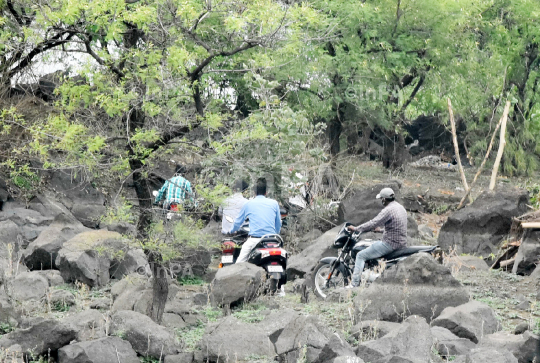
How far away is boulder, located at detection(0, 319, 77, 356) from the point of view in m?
7.95

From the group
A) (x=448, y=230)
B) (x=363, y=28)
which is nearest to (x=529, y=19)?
(x=363, y=28)

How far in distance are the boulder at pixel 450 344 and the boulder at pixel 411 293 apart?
114 cm

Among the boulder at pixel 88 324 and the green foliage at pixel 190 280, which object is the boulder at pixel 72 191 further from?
the boulder at pixel 88 324

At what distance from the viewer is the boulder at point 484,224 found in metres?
15.5

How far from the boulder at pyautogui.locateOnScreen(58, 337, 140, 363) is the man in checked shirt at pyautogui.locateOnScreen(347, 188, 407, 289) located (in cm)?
403

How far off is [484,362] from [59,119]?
17.8 feet

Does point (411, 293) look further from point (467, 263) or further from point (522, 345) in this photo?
point (467, 263)

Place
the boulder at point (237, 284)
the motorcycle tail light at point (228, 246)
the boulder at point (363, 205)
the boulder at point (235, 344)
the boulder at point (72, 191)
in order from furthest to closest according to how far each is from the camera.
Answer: the boulder at point (72, 191) → the boulder at point (363, 205) → the motorcycle tail light at point (228, 246) → the boulder at point (237, 284) → the boulder at point (235, 344)

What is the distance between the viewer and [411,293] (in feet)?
32.8

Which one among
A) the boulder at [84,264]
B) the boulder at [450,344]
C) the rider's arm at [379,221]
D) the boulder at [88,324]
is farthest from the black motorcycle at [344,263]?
the boulder at [88,324]

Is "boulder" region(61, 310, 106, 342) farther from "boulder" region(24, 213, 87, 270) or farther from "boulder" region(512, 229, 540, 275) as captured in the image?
"boulder" region(512, 229, 540, 275)

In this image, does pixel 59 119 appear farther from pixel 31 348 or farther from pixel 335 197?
pixel 335 197

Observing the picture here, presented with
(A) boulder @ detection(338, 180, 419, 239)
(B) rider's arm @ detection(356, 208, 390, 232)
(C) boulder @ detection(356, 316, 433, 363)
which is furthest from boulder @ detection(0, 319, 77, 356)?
(A) boulder @ detection(338, 180, 419, 239)

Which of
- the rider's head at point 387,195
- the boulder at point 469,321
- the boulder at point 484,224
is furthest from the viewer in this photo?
the boulder at point 484,224
